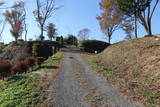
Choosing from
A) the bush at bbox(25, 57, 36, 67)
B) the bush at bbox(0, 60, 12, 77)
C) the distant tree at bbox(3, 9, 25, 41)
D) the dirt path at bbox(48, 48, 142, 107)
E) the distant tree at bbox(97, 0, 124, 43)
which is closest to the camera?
the dirt path at bbox(48, 48, 142, 107)

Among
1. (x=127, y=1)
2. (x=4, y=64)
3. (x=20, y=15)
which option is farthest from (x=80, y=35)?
(x=4, y=64)

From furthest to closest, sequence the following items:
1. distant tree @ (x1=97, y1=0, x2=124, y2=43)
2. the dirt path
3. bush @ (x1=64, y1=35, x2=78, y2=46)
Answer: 1. bush @ (x1=64, y1=35, x2=78, y2=46)
2. distant tree @ (x1=97, y1=0, x2=124, y2=43)
3. the dirt path

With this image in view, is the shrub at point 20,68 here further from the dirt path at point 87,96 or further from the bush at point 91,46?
the bush at point 91,46

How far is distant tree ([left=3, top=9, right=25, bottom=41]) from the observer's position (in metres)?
36.1

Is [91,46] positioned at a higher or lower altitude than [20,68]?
higher

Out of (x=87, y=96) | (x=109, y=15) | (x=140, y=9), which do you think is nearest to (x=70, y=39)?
(x=109, y=15)

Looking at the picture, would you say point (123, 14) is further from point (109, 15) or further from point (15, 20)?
point (15, 20)

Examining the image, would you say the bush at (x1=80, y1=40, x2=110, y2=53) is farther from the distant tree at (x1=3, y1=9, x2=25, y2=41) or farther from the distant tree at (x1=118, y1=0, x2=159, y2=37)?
the distant tree at (x1=3, y1=9, x2=25, y2=41)

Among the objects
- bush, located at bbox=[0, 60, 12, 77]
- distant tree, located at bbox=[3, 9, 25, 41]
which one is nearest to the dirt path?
bush, located at bbox=[0, 60, 12, 77]

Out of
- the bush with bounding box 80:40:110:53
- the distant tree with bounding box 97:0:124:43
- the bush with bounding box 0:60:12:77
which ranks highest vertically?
the distant tree with bounding box 97:0:124:43

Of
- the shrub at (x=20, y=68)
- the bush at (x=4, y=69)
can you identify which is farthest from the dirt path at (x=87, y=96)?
the shrub at (x=20, y=68)

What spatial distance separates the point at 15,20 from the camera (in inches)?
1485

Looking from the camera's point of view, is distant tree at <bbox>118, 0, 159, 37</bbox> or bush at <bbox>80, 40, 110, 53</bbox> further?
bush at <bbox>80, 40, 110, 53</bbox>

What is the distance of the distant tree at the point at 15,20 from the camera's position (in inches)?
1421
